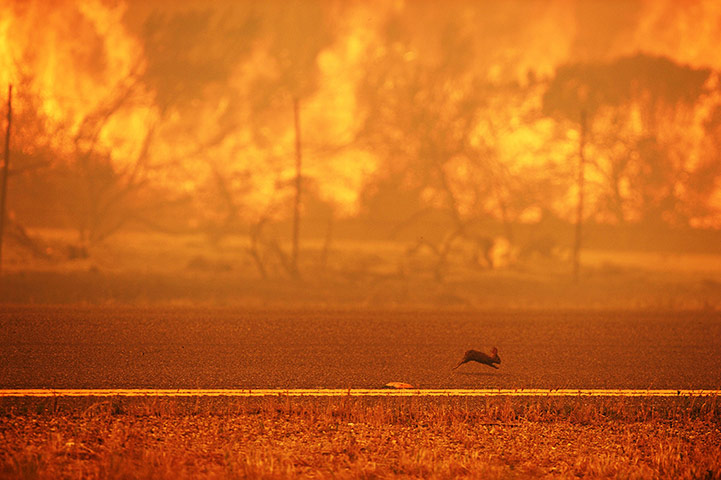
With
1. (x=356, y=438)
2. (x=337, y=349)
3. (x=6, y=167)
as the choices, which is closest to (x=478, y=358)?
(x=337, y=349)

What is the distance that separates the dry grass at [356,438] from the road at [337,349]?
1231 millimetres

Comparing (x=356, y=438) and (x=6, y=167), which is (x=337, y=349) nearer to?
(x=356, y=438)

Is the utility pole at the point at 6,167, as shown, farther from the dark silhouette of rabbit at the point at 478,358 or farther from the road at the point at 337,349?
the dark silhouette of rabbit at the point at 478,358

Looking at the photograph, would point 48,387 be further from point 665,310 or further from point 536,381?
point 665,310

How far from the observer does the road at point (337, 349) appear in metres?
9.03

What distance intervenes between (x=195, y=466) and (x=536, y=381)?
Result: 5.02m

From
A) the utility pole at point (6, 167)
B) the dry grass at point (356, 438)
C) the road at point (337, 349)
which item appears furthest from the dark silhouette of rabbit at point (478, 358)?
the utility pole at point (6, 167)

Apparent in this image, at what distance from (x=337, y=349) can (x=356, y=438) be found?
16.3 ft

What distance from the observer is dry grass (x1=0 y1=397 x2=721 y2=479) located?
5492 millimetres

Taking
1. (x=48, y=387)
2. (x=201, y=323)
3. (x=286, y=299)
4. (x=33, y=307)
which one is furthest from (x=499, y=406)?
(x=286, y=299)

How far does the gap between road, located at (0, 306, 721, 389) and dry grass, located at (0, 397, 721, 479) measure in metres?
1.23

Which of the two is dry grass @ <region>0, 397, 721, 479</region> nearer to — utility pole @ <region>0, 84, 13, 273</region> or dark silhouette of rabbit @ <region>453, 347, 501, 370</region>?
dark silhouette of rabbit @ <region>453, 347, 501, 370</region>

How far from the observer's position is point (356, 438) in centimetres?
632

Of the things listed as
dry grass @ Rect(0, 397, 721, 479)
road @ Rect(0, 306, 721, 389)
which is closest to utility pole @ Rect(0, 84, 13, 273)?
road @ Rect(0, 306, 721, 389)
